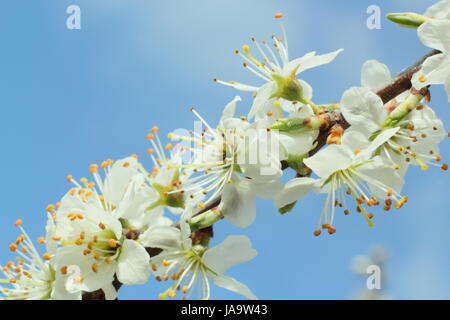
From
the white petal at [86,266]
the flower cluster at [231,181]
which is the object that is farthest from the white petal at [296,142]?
the white petal at [86,266]

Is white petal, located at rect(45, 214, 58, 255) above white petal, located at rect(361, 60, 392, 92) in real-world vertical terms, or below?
below

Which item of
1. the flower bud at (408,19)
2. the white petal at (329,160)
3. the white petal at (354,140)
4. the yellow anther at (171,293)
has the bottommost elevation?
the yellow anther at (171,293)

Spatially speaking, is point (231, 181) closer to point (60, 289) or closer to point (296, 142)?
point (296, 142)

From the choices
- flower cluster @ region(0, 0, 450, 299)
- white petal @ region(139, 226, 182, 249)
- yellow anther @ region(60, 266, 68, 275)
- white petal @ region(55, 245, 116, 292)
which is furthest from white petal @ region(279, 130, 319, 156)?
yellow anther @ region(60, 266, 68, 275)

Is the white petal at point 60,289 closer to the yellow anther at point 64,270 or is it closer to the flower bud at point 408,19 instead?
the yellow anther at point 64,270

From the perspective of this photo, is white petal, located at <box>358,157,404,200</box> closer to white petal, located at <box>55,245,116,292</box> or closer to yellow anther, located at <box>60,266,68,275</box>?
white petal, located at <box>55,245,116,292</box>
